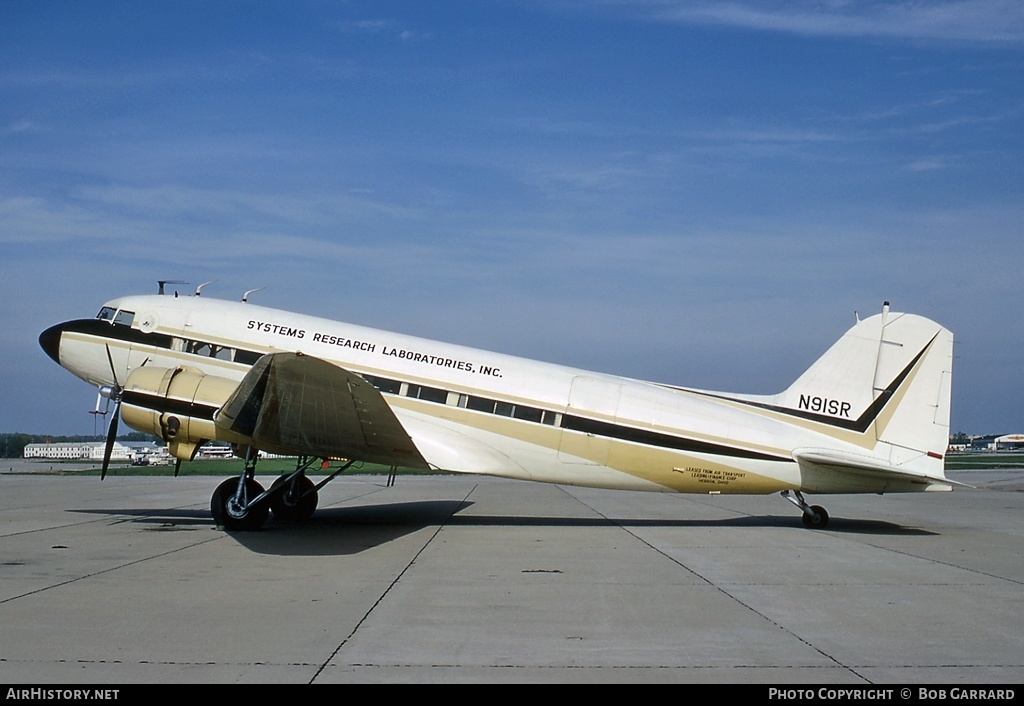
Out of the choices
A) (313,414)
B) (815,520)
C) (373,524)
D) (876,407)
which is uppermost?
(876,407)

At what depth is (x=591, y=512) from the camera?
1889 cm

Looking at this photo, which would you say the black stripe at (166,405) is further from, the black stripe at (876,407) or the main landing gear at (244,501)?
the black stripe at (876,407)

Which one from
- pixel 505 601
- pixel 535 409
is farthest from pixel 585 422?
pixel 505 601

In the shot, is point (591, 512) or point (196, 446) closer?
point (196, 446)

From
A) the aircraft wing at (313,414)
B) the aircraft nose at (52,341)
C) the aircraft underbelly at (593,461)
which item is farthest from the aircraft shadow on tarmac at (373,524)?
the aircraft nose at (52,341)

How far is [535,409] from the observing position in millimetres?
15023

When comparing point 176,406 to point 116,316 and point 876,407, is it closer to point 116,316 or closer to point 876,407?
point 116,316

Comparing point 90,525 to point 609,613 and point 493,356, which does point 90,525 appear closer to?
point 493,356

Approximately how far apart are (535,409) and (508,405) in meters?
0.51

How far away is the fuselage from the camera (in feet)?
48.8

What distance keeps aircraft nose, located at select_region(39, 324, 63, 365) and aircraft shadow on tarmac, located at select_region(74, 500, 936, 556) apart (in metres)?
3.48
